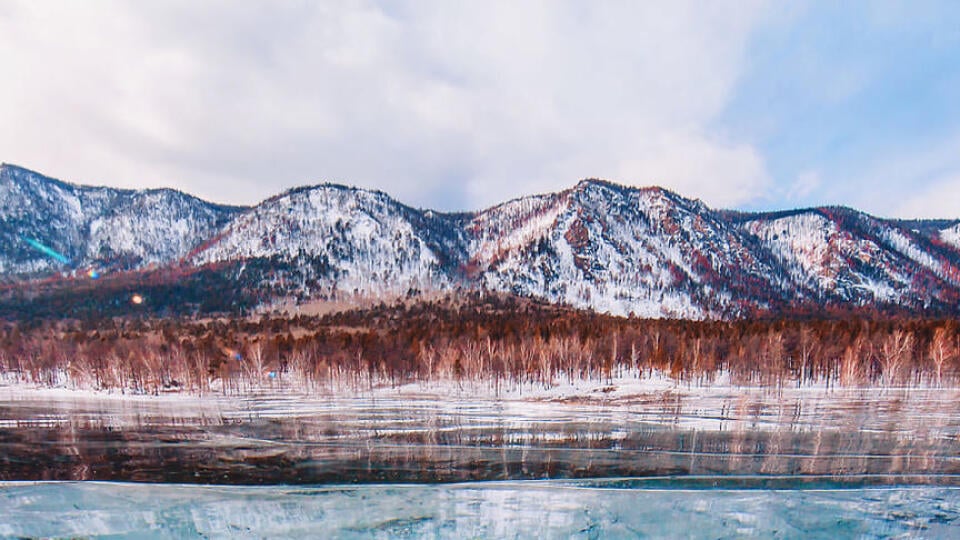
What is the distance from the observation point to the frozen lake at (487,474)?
14.9 meters

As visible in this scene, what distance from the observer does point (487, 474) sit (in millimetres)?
19922

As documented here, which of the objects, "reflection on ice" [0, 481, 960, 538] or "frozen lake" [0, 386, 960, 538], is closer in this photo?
"reflection on ice" [0, 481, 960, 538]

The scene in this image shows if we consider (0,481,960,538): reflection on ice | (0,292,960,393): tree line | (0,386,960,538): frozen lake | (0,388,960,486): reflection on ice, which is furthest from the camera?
(0,292,960,393): tree line

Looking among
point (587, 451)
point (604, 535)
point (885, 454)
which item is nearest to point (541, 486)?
point (604, 535)

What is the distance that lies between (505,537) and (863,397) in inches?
2079

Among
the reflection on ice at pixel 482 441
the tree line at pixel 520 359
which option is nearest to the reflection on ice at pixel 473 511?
the reflection on ice at pixel 482 441

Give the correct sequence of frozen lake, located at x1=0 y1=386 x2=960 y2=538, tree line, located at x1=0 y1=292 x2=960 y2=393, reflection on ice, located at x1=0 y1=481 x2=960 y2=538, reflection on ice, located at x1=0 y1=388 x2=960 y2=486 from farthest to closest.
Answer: tree line, located at x1=0 y1=292 x2=960 y2=393 < reflection on ice, located at x1=0 y1=388 x2=960 y2=486 < frozen lake, located at x1=0 y1=386 x2=960 y2=538 < reflection on ice, located at x1=0 y1=481 x2=960 y2=538

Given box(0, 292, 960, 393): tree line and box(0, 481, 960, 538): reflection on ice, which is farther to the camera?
box(0, 292, 960, 393): tree line

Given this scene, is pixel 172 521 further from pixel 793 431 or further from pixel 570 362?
pixel 570 362

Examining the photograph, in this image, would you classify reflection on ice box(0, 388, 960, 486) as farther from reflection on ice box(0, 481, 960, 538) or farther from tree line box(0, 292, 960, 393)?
tree line box(0, 292, 960, 393)

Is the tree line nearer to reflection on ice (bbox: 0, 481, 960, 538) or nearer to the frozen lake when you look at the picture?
the frozen lake

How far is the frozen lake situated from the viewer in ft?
48.8

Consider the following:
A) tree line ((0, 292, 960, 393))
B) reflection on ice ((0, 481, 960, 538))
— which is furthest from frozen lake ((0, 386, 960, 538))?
tree line ((0, 292, 960, 393))

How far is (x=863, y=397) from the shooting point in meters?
47.9
